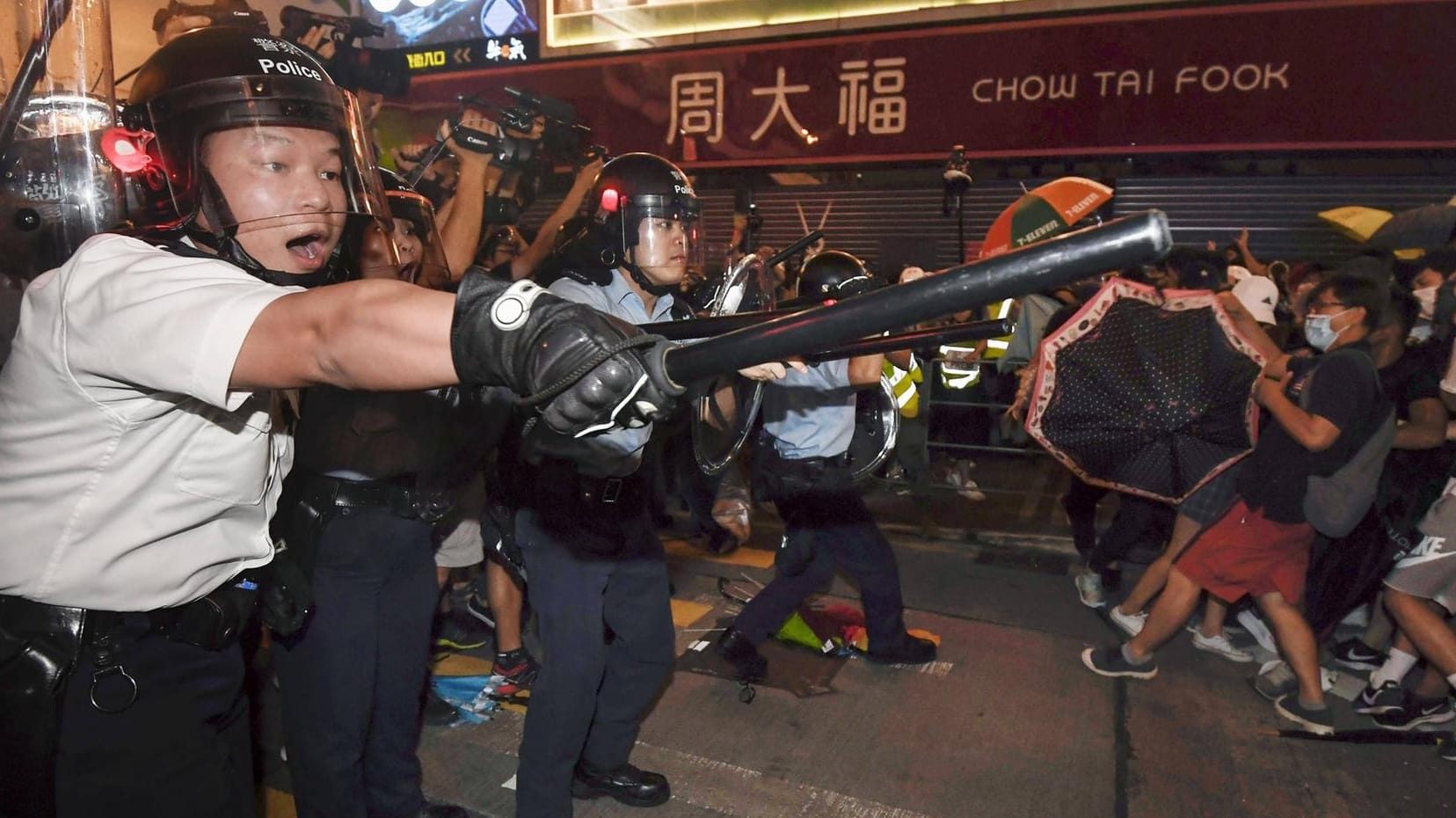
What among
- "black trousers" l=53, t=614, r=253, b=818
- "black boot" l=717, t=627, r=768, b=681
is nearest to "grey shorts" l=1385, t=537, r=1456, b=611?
"black boot" l=717, t=627, r=768, b=681

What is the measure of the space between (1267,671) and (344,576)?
15.0 ft

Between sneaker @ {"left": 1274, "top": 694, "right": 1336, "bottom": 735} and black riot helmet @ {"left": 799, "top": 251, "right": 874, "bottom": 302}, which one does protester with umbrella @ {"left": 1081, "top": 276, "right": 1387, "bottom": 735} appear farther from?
black riot helmet @ {"left": 799, "top": 251, "right": 874, "bottom": 302}

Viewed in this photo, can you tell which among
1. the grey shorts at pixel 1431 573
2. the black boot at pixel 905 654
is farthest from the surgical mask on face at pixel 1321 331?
the black boot at pixel 905 654

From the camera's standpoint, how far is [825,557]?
4.66 meters

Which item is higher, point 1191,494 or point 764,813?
point 1191,494

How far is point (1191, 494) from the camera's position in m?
4.86

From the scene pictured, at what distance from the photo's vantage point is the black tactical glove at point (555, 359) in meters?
1.24

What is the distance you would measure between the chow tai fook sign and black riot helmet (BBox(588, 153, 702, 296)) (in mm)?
7488

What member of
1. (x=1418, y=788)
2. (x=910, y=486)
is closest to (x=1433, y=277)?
(x=1418, y=788)

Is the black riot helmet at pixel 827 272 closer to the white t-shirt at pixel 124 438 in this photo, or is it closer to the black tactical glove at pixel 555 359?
the white t-shirt at pixel 124 438

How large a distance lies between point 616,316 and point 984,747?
2606 millimetres

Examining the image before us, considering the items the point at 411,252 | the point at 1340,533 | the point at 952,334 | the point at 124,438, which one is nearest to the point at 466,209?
the point at 411,252

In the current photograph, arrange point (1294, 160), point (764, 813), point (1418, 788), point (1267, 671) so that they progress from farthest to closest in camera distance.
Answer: point (1294, 160) → point (1267, 671) → point (1418, 788) → point (764, 813)

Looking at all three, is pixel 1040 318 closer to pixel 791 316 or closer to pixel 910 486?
pixel 910 486
